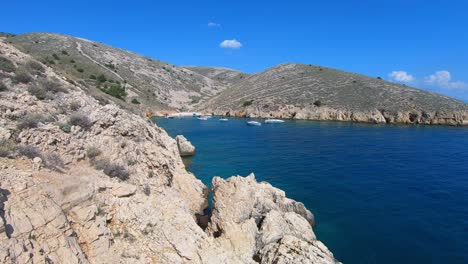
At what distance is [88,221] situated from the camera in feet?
31.1

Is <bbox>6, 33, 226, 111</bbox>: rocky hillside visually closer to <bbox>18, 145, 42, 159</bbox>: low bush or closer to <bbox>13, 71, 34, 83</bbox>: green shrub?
<bbox>13, 71, 34, 83</bbox>: green shrub

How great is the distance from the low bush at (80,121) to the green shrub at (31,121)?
0.91 m

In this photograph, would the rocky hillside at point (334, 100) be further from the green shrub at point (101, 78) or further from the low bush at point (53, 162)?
the low bush at point (53, 162)

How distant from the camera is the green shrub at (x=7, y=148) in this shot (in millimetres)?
9875

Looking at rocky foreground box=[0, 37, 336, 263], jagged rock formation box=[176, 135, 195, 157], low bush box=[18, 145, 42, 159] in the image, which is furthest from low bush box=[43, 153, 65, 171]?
jagged rock formation box=[176, 135, 195, 157]

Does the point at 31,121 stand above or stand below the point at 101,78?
below

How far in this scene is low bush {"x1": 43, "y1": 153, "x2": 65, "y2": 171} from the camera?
34.9 ft

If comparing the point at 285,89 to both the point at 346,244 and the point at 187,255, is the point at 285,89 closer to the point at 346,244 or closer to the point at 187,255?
the point at 346,244

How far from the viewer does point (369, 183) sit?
88.2 ft

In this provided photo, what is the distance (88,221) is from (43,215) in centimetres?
142

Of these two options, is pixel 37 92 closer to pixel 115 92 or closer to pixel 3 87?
pixel 3 87

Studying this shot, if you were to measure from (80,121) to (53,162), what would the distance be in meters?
3.21

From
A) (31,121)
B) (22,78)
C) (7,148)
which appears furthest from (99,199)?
(22,78)

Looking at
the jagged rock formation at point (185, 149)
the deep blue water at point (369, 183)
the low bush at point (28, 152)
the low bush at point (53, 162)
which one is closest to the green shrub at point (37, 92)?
the low bush at point (53, 162)
